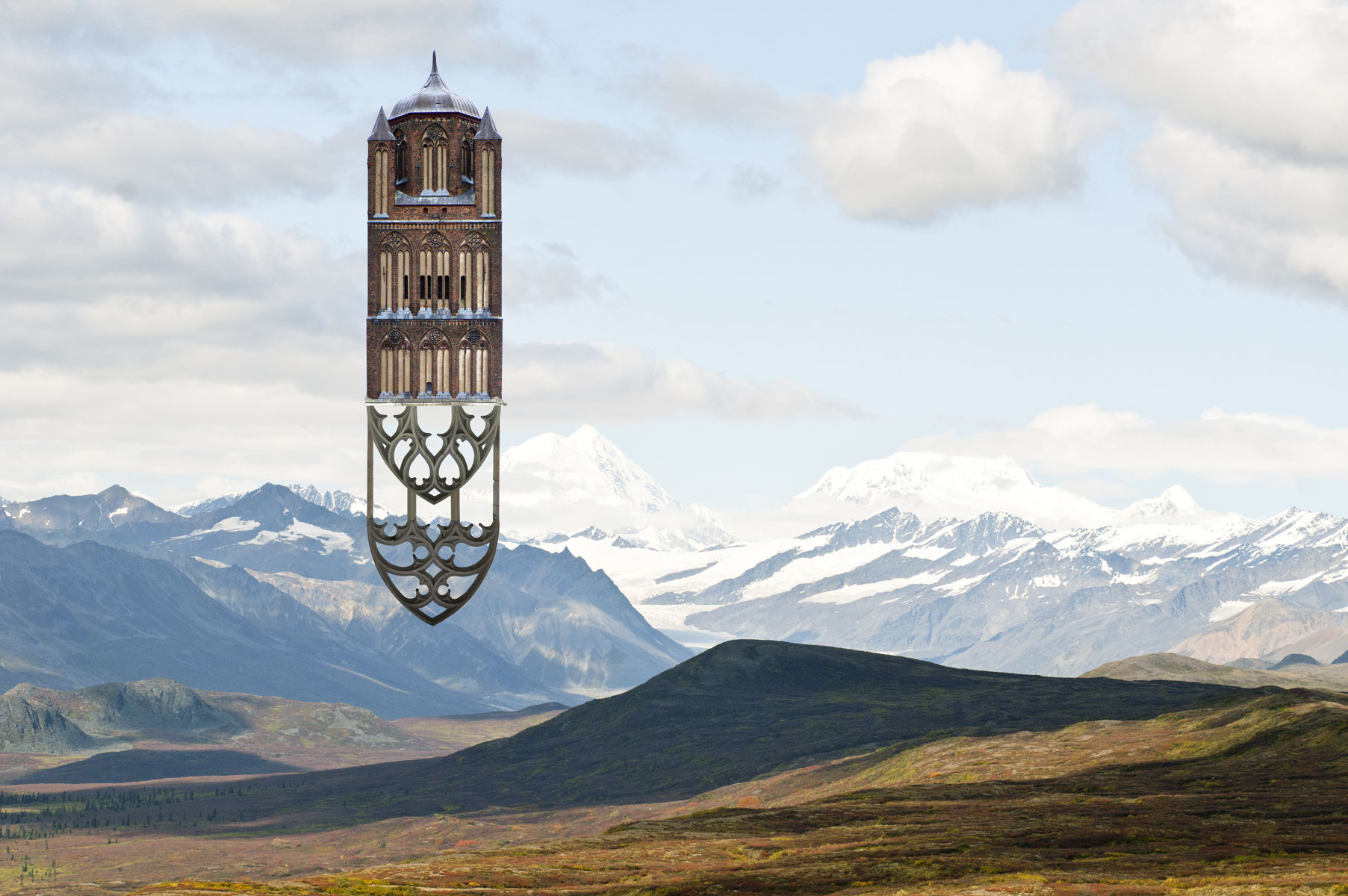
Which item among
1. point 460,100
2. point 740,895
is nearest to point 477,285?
point 460,100

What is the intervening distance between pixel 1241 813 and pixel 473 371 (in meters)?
152

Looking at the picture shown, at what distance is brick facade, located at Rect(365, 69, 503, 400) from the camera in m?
62.8

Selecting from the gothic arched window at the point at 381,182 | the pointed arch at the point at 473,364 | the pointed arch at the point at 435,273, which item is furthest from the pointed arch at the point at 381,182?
the pointed arch at the point at 473,364

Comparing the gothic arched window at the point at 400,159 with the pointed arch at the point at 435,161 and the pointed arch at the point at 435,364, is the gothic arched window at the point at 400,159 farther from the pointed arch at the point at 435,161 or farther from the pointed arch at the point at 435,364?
the pointed arch at the point at 435,364

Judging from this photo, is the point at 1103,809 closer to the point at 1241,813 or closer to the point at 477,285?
the point at 1241,813

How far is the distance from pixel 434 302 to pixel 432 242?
2423 millimetres

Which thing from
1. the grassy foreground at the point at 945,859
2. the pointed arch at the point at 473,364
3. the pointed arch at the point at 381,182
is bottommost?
the grassy foreground at the point at 945,859

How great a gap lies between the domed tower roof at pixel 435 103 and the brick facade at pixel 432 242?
54mm

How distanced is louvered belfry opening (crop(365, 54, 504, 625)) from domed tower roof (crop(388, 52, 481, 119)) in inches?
1.9

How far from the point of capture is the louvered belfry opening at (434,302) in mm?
62688

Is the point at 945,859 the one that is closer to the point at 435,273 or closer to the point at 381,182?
the point at 435,273

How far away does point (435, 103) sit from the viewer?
206 ft

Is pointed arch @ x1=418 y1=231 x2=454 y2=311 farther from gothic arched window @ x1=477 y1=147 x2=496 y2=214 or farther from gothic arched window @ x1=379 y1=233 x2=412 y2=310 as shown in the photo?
gothic arched window @ x1=477 y1=147 x2=496 y2=214

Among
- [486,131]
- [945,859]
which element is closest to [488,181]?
[486,131]
